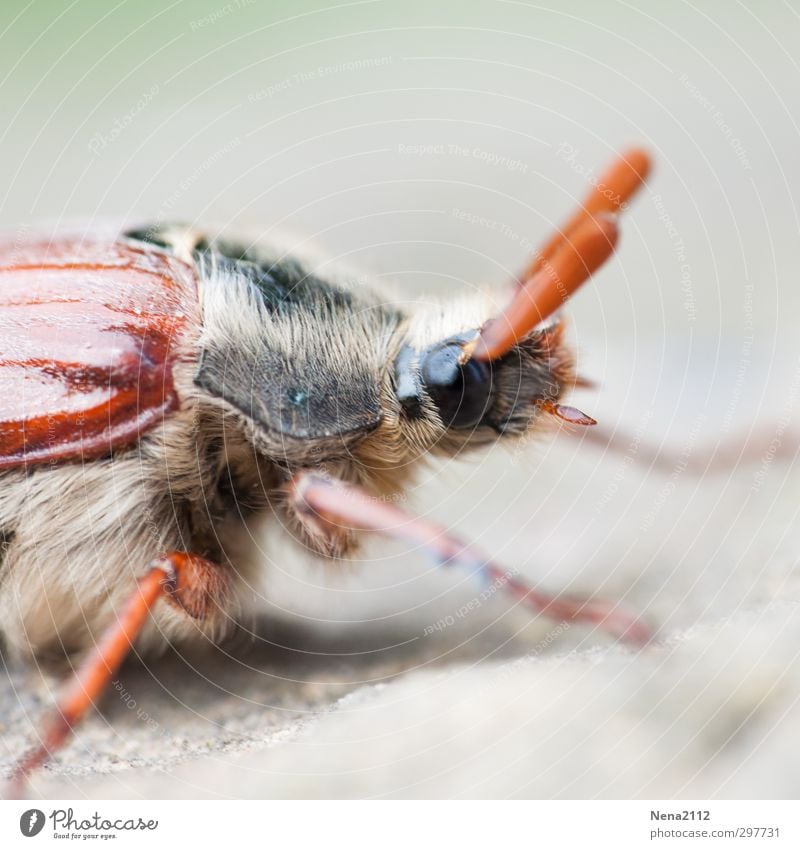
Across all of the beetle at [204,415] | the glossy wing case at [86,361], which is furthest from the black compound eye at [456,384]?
the glossy wing case at [86,361]

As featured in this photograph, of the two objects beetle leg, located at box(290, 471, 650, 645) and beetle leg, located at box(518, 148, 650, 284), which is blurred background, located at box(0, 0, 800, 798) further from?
beetle leg, located at box(518, 148, 650, 284)

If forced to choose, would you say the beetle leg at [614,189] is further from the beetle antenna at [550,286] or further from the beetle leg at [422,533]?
the beetle leg at [422,533]

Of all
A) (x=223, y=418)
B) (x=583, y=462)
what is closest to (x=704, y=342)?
(x=583, y=462)

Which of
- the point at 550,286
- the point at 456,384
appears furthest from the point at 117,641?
the point at 550,286

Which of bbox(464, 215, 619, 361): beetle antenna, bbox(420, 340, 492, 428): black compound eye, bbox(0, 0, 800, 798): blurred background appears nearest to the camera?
bbox(464, 215, 619, 361): beetle antenna
